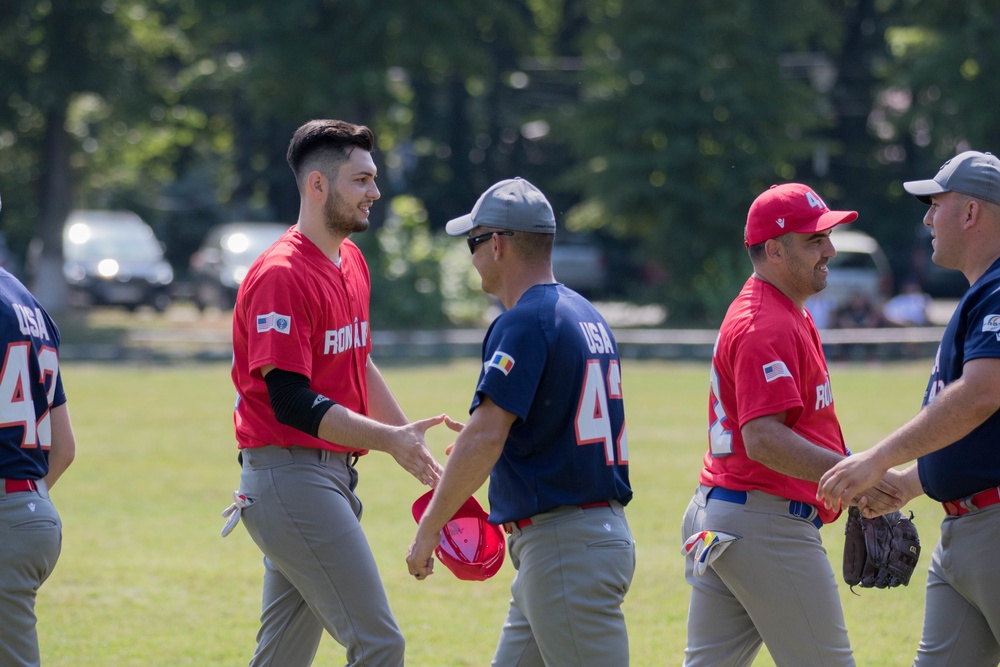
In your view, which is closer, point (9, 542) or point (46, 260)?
point (9, 542)

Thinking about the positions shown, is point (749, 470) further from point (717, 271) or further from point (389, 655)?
point (717, 271)

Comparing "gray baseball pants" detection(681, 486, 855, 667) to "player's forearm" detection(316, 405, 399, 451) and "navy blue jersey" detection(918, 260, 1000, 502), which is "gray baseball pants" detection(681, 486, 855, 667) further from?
"player's forearm" detection(316, 405, 399, 451)

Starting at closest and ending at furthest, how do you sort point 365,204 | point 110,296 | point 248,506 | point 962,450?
point 962,450, point 248,506, point 365,204, point 110,296

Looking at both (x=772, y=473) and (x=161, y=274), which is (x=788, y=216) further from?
(x=161, y=274)

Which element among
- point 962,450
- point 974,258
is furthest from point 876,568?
point 974,258

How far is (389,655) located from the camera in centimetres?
495

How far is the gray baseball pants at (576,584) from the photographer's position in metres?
4.58

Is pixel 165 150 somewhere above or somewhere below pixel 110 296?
above

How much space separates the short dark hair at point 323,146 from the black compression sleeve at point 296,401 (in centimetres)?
94

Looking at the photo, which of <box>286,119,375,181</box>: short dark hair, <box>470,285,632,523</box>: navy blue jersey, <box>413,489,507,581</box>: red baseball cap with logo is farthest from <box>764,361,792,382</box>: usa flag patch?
<box>286,119,375,181</box>: short dark hair

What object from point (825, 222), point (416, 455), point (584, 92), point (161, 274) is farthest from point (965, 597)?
point (161, 274)

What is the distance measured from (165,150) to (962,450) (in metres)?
47.3

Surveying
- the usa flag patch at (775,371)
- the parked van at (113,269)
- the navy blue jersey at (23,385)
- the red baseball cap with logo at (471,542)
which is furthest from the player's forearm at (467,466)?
the parked van at (113,269)

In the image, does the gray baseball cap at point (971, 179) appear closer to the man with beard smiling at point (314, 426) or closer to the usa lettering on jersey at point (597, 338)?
the usa lettering on jersey at point (597, 338)
